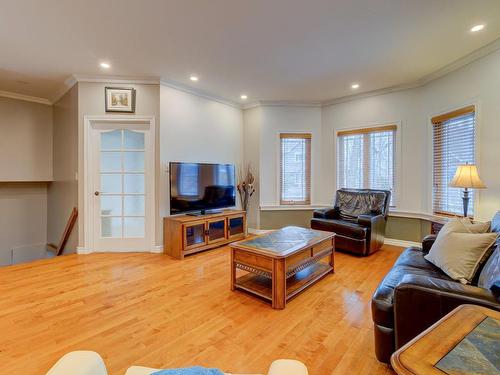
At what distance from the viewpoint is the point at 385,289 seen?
174 cm

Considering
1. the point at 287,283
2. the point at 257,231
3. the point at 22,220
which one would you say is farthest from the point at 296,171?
the point at 22,220

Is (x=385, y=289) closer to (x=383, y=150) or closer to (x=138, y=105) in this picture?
(x=383, y=150)

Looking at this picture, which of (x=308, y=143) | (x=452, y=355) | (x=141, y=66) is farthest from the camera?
(x=308, y=143)

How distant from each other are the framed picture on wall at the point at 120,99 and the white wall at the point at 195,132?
443mm

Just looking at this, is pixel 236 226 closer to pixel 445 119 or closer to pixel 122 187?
pixel 122 187

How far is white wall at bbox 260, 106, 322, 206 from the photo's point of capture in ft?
16.8

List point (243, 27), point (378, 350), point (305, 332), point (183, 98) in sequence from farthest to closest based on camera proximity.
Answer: point (183, 98), point (243, 27), point (305, 332), point (378, 350)

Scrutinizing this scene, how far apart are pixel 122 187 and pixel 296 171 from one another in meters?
3.21

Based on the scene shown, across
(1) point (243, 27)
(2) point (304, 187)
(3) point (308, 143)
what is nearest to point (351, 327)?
(1) point (243, 27)

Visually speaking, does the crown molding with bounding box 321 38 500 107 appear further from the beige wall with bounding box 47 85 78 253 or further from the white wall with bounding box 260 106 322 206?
the beige wall with bounding box 47 85 78 253

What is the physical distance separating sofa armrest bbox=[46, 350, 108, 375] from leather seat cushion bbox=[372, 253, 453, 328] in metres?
1.55

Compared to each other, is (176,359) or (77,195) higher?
(77,195)

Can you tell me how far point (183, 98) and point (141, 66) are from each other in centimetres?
88

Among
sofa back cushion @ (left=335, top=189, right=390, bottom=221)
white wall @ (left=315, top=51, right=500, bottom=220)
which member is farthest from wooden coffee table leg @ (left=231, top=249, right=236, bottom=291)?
white wall @ (left=315, top=51, right=500, bottom=220)
